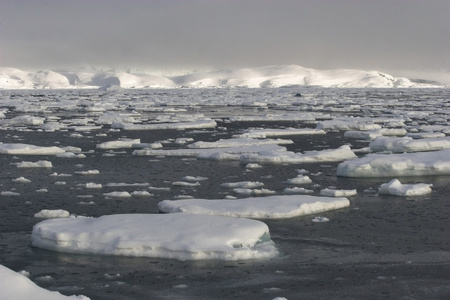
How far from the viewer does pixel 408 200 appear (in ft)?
38.3

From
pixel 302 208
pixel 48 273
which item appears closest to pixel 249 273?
pixel 48 273

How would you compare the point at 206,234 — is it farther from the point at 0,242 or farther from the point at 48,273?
the point at 0,242

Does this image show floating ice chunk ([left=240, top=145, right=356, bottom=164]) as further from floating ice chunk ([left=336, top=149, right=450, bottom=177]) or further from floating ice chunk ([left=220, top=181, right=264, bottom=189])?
floating ice chunk ([left=220, top=181, right=264, bottom=189])

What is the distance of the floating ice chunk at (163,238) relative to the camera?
7918mm

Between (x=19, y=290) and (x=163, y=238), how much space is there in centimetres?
248

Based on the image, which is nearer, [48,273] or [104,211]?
[48,273]

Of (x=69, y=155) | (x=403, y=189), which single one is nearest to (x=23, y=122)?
(x=69, y=155)

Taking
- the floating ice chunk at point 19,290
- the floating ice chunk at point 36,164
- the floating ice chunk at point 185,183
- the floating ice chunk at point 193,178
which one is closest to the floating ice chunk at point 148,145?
the floating ice chunk at point 36,164

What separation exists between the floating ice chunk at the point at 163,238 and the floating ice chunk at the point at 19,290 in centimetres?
190

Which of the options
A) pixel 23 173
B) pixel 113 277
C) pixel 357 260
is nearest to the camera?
pixel 113 277

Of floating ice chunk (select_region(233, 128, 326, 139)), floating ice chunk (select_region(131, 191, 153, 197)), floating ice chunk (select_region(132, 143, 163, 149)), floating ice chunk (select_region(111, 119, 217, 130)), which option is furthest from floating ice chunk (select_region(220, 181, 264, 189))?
floating ice chunk (select_region(111, 119, 217, 130))

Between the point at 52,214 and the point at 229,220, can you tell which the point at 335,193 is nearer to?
the point at 229,220

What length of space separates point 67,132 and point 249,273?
18.8 metres

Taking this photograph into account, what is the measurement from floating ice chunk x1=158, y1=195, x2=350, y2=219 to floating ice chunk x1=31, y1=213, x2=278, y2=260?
1159mm
